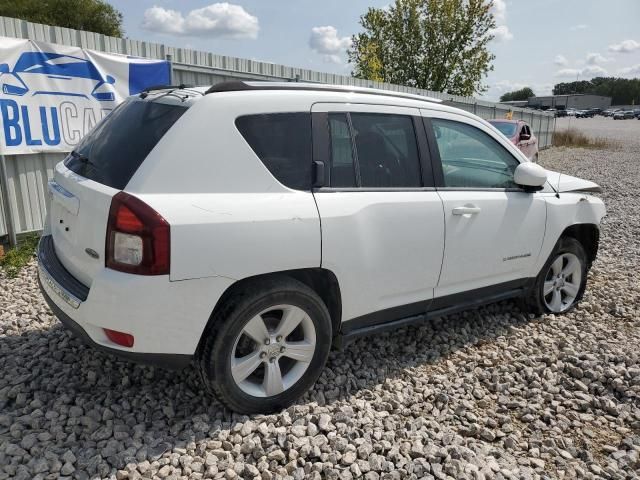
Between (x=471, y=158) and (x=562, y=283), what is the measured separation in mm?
1699

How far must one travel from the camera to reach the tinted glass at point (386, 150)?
322cm

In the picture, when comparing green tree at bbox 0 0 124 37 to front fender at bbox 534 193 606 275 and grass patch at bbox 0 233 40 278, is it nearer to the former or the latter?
grass patch at bbox 0 233 40 278

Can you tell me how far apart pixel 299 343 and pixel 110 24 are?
35776 mm

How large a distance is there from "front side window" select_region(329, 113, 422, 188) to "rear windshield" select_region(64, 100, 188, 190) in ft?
3.09

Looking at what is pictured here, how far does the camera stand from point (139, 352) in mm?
2549

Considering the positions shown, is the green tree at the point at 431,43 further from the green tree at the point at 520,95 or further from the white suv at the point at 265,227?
the green tree at the point at 520,95

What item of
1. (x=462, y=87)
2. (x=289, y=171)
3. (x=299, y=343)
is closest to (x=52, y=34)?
(x=289, y=171)

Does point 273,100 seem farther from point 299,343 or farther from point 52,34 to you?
point 52,34

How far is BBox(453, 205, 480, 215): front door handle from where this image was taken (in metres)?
3.48

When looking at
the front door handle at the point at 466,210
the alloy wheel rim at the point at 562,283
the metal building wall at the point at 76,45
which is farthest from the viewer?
the metal building wall at the point at 76,45

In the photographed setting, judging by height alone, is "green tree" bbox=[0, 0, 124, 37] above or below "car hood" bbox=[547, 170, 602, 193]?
above

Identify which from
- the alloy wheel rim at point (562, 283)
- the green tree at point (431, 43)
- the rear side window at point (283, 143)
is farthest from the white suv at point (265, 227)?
the green tree at point (431, 43)

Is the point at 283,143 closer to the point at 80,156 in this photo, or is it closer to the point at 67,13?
the point at 80,156

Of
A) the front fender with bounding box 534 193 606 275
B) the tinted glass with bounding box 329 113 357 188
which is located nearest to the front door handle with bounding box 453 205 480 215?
the tinted glass with bounding box 329 113 357 188
